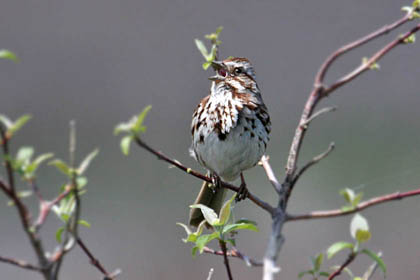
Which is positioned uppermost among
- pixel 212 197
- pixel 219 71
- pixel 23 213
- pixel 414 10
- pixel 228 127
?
pixel 219 71

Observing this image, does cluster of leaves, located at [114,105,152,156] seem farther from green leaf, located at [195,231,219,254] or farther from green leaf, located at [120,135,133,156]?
green leaf, located at [195,231,219,254]

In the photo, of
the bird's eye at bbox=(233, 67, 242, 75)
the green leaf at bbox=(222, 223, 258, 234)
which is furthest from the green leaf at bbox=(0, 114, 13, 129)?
the bird's eye at bbox=(233, 67, 242, 75)

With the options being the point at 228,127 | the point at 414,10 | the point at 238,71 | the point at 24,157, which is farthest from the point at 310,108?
the point at 238,71

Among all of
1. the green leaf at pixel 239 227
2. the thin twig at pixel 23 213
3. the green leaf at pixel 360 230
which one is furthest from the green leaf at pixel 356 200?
the thin twig at pixel 23 213

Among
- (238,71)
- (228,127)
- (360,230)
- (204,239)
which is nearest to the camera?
(360,230)

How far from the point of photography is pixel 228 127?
6.91ft

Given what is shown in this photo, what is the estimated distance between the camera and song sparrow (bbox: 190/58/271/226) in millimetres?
2105

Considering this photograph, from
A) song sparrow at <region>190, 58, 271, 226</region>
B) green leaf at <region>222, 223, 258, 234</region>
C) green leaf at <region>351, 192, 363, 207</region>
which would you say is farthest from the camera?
song sparrow at <region>190, 58, 271, 226</region>

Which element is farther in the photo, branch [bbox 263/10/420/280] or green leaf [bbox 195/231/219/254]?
green leaf [bbox 195/231/219/254]

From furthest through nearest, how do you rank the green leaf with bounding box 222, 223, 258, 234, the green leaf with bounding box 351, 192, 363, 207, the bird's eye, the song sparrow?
the bird's eye < the song sparrow < the green leaf with bounding box 222, 223, 258, 234 < the green leaf with bounding box 351, 192, 363, 207

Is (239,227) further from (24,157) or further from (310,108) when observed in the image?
(24,157)

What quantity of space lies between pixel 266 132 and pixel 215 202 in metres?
0.28

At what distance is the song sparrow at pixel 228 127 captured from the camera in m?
2.11

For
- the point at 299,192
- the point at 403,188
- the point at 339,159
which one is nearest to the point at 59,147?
the point at 299,192
